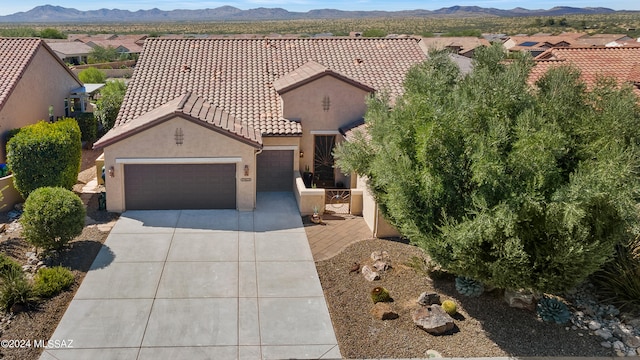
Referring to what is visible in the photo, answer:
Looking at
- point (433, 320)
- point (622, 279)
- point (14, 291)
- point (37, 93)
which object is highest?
point (37, 93)

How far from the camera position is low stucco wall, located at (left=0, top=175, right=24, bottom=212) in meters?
20.1

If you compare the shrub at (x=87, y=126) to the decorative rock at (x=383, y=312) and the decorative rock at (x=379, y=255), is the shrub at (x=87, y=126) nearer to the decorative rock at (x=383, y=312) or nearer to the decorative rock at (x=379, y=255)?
the decorative rock at (x=379, y=255)

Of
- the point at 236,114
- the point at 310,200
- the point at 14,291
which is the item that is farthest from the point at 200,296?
the point at 236,114

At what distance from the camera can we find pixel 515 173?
11.2m

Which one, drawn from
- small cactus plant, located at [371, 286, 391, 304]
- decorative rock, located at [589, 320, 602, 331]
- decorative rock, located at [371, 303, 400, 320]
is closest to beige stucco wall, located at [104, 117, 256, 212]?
small cactus plant, located at [371, 286, 391, 304]

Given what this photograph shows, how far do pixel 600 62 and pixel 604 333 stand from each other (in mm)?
18463

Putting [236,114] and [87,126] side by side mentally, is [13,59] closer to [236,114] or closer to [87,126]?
[87,126]


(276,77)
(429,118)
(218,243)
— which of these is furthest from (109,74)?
(429,118)

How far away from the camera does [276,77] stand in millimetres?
24672

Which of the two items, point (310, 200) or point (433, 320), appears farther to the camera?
point (310, 200)

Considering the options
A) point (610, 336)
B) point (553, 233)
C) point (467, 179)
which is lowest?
point (610, 336)

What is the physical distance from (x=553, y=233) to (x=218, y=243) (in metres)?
10.1

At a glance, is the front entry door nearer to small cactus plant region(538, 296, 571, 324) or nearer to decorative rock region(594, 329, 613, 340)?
small cactus plant region(538, 296, 571, 324)

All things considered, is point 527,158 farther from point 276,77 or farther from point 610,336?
point 276,77
